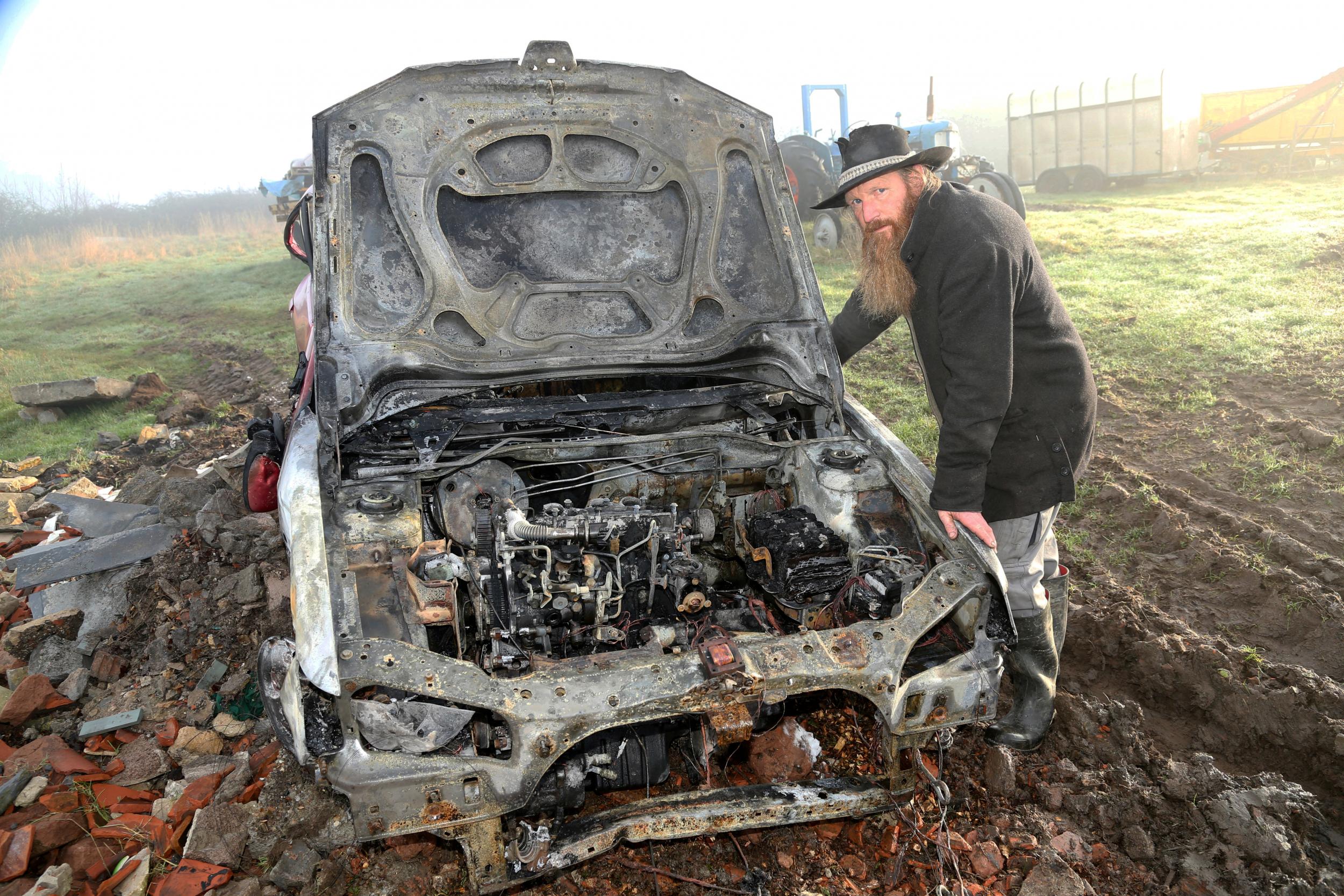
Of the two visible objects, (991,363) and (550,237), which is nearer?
(991,363)

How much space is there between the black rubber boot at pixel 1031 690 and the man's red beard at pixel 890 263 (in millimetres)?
1303

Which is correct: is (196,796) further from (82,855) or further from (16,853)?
(16,853)

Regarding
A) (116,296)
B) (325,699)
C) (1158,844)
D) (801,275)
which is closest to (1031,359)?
(801,275)

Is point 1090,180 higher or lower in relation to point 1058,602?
higher

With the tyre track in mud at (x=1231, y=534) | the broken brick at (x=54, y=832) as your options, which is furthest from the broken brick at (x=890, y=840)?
the broken brick at (x=54, y=832)

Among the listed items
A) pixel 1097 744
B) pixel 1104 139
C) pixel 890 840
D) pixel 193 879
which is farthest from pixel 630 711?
pixel 1104 139

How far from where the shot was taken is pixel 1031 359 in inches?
117

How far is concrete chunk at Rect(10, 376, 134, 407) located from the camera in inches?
312

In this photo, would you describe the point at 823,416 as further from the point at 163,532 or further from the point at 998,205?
the point at 163,532

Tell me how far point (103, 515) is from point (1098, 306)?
29.2 feet

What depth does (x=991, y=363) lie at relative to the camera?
2.75m

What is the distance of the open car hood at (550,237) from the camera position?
3.31 m

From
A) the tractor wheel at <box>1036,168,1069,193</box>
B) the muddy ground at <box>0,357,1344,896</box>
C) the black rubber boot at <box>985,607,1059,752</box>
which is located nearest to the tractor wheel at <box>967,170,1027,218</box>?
the muddy ground at <box>0,357,1344,896</box>

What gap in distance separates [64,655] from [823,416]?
12.3 ft
